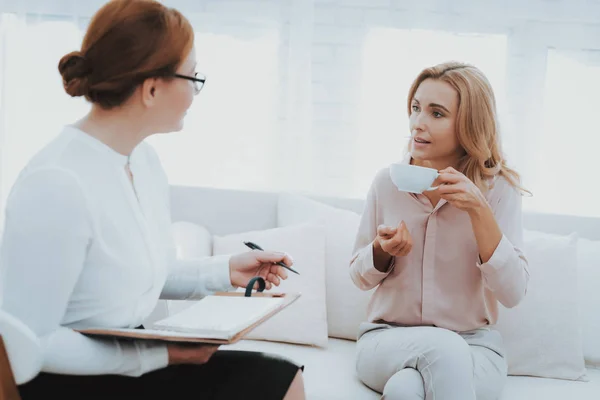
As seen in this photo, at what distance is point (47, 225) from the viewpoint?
109 centimetres

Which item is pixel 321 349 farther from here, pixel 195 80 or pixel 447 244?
pixel 195 80

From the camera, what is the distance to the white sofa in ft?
6.23

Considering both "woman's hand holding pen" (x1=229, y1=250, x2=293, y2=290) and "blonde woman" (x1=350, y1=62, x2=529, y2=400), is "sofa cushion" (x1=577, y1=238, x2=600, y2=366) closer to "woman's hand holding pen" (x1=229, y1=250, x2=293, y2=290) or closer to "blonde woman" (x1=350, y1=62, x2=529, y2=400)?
"blonde woman" (x1=350, y1=62, x2=529, y2=400)

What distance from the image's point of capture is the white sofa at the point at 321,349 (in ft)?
6.23

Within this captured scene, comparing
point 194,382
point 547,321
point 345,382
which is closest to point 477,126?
point 547,321

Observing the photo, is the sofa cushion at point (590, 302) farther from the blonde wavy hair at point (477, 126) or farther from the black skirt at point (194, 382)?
the black skirt at point (194, 382)

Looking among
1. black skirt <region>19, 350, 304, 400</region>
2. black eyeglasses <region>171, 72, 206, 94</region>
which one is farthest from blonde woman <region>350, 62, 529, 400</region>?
black eyeglasses <region>171, 72, 206, 94</region>

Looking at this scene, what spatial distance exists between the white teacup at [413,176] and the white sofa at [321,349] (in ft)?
1.91

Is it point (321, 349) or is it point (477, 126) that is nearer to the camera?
point (477, 126)

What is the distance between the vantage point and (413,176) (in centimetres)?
170

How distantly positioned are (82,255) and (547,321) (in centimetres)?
153

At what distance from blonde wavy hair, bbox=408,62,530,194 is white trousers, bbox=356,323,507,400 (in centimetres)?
45

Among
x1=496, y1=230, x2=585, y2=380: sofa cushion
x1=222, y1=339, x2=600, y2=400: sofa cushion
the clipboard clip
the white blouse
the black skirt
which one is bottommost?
x1=222, y1=339, x2=600, y2=400: sofa cushion

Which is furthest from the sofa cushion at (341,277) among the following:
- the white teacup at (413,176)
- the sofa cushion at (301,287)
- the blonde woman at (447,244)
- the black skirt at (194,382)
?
the black skirt at (194,382)
